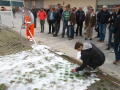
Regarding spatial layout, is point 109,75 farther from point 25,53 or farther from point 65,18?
point 65,18

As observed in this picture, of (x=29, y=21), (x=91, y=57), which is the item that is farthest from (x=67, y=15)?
(x=91, y=57)

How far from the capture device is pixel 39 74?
155 inches

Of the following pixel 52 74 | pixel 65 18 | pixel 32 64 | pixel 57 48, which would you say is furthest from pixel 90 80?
pixel 65 18

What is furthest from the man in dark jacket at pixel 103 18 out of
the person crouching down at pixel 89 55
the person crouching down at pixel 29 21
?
the person crouching down at pixel 89 55

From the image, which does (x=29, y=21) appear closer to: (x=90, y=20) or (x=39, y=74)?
(x=90, y=20)

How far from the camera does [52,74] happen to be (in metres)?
3.94

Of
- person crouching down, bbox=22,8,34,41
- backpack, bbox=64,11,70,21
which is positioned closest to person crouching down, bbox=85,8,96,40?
backpack, bbox=64,11,70,21

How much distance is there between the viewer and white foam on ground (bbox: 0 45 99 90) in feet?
11.2

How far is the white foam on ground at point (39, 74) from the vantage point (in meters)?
3.42

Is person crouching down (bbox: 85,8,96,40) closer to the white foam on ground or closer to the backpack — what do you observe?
the backpack

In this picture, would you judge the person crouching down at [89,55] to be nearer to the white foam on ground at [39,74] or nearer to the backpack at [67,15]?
the white foam on ground at [39,74]

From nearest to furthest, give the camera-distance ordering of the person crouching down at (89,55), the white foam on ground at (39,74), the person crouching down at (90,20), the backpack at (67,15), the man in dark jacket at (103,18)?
1. the white foam on ground at (39,74)
2. the person crouching down at (89,55)
3. the man in dark jacket at (103,18)
4. the person crouching down at (90,20)
5. the backpack at (67,15)

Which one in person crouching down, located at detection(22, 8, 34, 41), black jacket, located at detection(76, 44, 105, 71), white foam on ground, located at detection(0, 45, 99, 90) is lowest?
white foam on ground, located at detection(0, 45, 99, 90)

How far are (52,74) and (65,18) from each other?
4.44m
